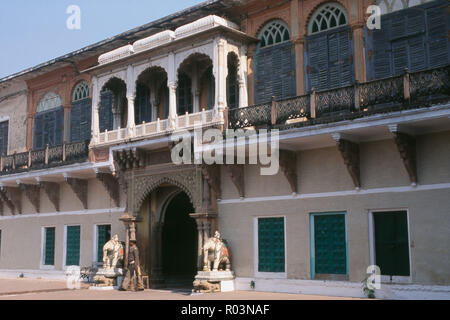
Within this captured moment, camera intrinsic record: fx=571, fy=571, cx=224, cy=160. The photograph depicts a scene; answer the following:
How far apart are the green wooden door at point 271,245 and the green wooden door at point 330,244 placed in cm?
102

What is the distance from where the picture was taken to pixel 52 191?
817 inches

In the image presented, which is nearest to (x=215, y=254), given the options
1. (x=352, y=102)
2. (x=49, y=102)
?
(x=352, y=102)

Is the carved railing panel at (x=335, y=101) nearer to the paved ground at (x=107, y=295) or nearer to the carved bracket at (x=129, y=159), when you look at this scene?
the paved ground at (x=107, y=295)

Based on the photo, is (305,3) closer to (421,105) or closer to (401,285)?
(421,105)

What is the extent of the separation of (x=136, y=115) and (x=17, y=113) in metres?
7.32

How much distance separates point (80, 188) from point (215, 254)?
7.06 metres

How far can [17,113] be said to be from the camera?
23250 mm

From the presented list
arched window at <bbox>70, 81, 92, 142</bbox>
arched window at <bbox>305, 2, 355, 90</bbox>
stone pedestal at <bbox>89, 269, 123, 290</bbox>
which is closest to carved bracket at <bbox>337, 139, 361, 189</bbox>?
arched window at <bbox>305, 2, 355, 90</bbox>

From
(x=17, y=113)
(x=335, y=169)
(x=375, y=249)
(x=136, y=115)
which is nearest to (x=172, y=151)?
(x=136, y=115)

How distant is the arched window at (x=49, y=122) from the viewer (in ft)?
70.0

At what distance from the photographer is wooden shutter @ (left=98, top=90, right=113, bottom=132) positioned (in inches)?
762

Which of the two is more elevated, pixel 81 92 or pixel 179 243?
pixel 81 92

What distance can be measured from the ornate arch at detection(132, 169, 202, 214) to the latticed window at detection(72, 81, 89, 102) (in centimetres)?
498

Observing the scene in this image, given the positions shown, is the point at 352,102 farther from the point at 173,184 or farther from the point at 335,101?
the point at 173,184
